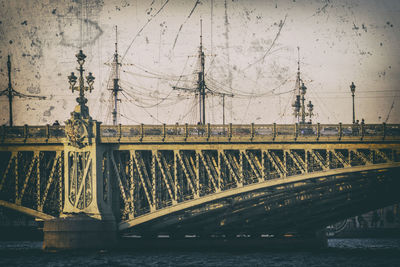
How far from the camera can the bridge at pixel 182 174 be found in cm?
5419

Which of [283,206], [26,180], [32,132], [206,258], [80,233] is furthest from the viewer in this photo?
[283,206]

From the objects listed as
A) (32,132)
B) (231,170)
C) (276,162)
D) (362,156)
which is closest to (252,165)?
(231,170)

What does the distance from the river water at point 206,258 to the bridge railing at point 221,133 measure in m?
8.01

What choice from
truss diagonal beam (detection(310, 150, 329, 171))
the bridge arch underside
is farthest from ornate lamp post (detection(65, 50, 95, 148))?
truss diagonal beam (detection(310, 150, 329, 171))

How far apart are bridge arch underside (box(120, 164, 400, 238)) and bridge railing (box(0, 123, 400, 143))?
2.51m

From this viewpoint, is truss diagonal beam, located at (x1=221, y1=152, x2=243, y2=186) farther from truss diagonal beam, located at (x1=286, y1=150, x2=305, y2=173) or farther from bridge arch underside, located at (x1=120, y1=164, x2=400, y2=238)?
truss diagonal beam, located at (x1=286, y1=150, x2=305, y2=173)

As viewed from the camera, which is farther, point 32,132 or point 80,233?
point 32,132

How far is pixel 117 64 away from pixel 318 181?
22619 mm

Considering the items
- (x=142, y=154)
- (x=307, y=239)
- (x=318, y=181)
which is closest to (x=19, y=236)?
(x=142, y=154)

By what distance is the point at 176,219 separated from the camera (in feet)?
199

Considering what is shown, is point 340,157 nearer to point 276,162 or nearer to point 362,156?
point 362,156

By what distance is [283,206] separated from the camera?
62.5 metres

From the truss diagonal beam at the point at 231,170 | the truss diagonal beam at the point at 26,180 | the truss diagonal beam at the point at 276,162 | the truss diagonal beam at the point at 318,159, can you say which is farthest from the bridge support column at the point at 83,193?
the truss diagonal beam at the point at 318,159

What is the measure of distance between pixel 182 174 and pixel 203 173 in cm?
146
